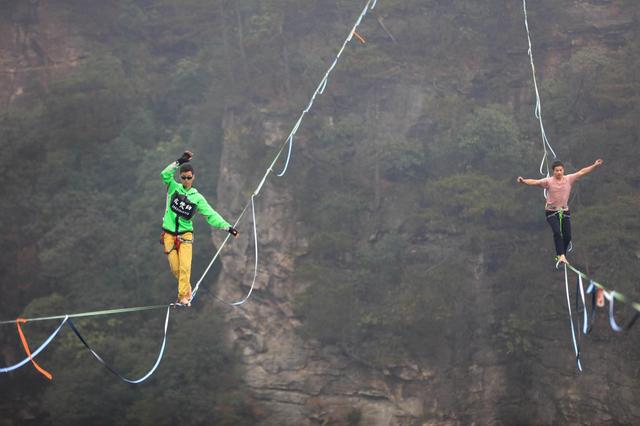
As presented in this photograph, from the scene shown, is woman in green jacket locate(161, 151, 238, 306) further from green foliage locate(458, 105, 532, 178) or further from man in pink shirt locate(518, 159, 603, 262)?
green foliage locate(458, 105, 532, 178)

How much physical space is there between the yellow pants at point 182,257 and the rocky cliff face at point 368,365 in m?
17.0

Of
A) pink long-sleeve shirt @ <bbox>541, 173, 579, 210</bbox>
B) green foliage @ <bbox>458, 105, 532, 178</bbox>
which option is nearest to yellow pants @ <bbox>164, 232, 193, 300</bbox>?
pink long-sleeve shirt @ <bbox>541, 173, 579, 210</bbox>

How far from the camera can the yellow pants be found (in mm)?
10234

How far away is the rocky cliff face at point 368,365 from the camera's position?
25688 mm

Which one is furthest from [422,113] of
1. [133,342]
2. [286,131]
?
[133,342]

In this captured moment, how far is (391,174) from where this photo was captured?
29.1 meters

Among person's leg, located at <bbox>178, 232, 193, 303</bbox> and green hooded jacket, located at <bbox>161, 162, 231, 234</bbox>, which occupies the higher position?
green hooded jacket, located at <bbox>161, 162, 231, 234</bbox>

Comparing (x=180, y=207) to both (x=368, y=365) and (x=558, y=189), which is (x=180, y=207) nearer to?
(x=558, y=189)

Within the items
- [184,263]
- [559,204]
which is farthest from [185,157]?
[559,204]

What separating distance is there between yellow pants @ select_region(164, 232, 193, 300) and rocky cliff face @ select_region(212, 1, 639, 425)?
16954mm

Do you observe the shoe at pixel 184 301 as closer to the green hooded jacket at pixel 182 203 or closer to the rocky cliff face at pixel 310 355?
the green hooded jacket at pixel 182 203

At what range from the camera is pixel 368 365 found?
27.0 metres

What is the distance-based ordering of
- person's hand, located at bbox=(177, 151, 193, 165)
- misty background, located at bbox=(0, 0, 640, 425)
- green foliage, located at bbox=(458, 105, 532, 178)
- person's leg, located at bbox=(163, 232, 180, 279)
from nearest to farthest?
person's hand, located at bbox=(177, 151, 193, 165), person's leg, located at bbox=(163, 232, 180, 279), misty background, located at bbox=(0, 0, 640, 425), green foliage, located at bbox=(458, 105, 532, 178)

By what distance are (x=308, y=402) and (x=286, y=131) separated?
30.5ft
